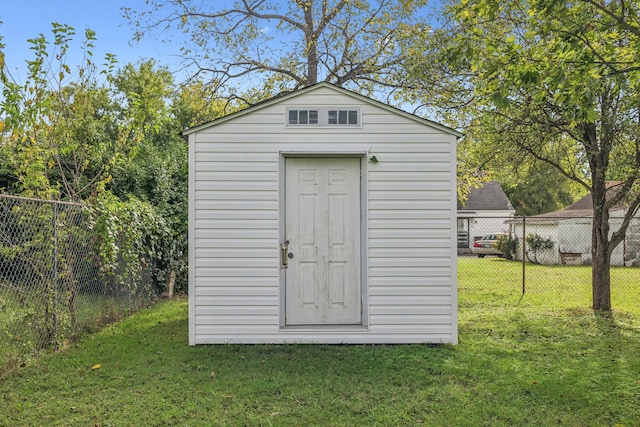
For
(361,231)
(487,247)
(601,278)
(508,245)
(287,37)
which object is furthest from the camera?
(487,247)

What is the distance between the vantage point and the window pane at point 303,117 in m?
5.82

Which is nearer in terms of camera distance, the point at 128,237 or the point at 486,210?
the point at 128,237

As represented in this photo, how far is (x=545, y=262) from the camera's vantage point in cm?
1825

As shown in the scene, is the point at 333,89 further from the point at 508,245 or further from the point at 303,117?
the point at 508,245

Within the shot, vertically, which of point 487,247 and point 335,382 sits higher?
point 487,247

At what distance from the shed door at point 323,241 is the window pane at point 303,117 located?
0.45 metres

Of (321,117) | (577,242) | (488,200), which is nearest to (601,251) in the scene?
(321,117)

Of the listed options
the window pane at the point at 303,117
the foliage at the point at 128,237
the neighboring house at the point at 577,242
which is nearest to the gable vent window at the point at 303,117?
the window pane at the point at 303,117

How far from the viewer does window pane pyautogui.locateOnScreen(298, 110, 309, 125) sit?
19.1 ft

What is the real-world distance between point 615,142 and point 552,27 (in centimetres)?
388

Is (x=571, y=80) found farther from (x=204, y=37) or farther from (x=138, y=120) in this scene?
(x=204, y=37)

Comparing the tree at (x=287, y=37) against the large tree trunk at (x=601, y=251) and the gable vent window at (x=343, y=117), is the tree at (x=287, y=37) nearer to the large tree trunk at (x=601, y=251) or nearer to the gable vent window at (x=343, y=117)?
the large tree trunk at (x=601, y=251)

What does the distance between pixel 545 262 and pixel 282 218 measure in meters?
15.4

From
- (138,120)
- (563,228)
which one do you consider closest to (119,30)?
(138,120)
